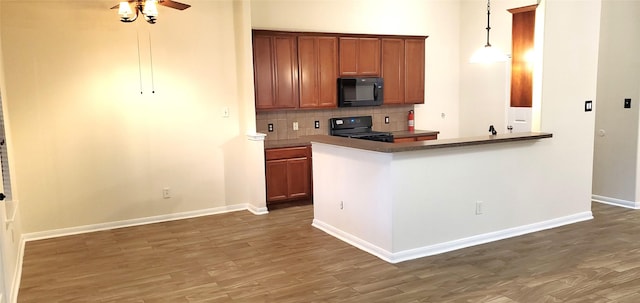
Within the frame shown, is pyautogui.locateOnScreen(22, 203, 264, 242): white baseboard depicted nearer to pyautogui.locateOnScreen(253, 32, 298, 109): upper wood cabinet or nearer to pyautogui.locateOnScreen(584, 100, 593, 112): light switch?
pyautogui.locateOnScreen(253, 32, 298, 109): upper wood cabinet

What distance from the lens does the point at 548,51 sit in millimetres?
4746

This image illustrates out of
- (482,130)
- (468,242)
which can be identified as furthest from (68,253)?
(482,130)

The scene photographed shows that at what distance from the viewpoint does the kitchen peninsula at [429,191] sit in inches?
159

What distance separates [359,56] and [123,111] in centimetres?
309

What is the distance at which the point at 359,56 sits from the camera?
259 inches

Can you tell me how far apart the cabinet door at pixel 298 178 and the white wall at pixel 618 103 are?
11.8ft

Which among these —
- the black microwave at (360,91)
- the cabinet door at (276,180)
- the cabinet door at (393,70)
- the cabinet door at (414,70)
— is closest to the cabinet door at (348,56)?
the black microwave at (360,91)

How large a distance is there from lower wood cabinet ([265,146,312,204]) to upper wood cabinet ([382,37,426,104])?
1632 mm

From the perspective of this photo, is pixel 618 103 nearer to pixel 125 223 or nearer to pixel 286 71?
pixel 286 71

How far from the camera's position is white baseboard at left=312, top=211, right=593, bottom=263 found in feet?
13.4

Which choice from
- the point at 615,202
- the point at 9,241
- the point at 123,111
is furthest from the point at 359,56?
the point at 9,241

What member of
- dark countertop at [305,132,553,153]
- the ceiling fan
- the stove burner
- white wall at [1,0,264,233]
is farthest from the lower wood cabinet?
the ceiling fan

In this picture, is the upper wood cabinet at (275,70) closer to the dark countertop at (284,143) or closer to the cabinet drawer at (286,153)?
the dark countertop at (284,143)

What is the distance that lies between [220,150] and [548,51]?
3.73 m
